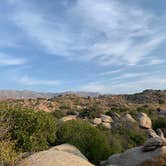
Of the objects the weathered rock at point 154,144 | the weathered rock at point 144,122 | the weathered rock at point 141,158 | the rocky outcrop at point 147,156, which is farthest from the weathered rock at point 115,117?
the weathered rock at point 154,144

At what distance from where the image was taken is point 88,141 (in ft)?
86.3

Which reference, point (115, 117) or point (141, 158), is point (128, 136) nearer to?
point (115, 117)

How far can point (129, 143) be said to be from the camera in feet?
120

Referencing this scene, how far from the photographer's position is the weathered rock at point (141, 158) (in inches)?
770

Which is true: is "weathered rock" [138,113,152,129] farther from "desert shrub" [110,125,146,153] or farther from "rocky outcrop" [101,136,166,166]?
"rocky outcrop" [101,136,166,166]

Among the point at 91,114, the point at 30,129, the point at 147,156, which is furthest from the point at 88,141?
the point at 91,114

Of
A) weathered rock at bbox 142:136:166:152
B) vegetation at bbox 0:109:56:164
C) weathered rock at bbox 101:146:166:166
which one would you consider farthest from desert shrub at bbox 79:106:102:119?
weathered rock at bbox 142:136:166:152

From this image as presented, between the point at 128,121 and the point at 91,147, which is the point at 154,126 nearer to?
the point at 128,121

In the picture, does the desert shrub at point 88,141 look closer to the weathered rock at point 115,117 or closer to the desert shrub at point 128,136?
the desert shrub at point 128,136

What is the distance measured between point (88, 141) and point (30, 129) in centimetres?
398

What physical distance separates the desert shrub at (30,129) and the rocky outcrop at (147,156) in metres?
4.84

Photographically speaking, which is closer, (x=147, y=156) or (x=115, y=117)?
(x=147, y=156)

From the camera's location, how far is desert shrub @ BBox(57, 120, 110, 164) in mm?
25672

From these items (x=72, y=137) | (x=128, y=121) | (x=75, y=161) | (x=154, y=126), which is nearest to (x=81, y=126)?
(x=72, y=137)
